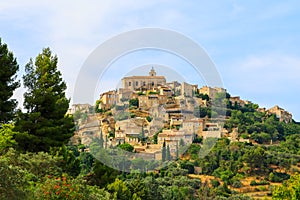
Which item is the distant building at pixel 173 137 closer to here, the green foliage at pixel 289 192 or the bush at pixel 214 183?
the green foliage at pixel 289 192

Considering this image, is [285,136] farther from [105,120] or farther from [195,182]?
[105,120]

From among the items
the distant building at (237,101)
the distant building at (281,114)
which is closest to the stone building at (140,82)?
the distant building at (237,101)

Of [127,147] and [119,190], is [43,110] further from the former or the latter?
[127,147]

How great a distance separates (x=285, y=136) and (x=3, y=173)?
5877 centimetres

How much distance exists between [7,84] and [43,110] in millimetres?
1446

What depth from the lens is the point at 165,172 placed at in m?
41.4

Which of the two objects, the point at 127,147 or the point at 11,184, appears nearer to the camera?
the point at 11,184

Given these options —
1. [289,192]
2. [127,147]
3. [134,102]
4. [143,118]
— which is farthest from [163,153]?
[134,102]

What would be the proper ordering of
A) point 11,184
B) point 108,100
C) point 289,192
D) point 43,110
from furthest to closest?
1. point 108,100
2. point 289,192
3. point 43,110
4. point 11,184

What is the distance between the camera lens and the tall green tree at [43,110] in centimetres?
1677

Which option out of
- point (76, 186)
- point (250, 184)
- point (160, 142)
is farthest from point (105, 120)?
point (250, 184)

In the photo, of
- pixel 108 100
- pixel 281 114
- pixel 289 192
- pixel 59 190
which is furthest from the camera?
pixel 281 114

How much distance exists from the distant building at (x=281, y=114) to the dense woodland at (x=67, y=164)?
20.7m

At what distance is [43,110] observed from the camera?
17.6 metres
